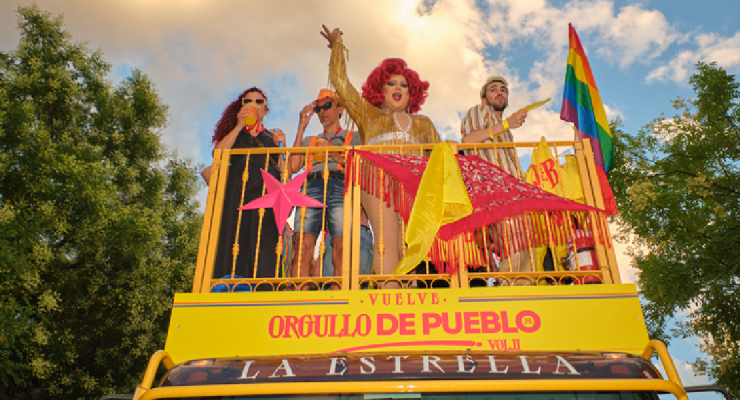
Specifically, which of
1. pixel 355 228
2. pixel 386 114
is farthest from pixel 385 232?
pixel 386 114

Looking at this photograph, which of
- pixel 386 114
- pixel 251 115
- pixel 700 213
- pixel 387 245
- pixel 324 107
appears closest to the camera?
pixel 387 245

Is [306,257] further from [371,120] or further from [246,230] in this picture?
[371,120]

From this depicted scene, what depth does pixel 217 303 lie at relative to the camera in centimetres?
311

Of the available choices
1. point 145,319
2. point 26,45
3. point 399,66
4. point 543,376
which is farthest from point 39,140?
point 543,376

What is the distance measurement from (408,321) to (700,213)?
9.37 metres

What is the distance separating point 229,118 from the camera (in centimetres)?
578

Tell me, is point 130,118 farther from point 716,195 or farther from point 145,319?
point 716,195

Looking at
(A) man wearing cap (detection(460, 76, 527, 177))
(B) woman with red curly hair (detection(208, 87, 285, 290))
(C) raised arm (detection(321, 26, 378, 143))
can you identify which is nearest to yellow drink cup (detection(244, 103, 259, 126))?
(B) woman with red curly hair (detection(208, 87, 285, 290))

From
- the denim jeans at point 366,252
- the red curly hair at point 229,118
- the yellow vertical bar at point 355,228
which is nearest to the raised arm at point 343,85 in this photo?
the denim jeans at point 366,252

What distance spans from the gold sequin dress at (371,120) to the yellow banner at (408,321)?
2.27 m

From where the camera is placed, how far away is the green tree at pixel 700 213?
9.12 m

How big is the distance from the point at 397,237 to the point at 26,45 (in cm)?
1269

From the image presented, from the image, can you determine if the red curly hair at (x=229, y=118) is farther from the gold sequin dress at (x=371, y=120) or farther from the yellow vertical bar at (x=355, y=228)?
the yellow vertical bar at (x=355, y=228)

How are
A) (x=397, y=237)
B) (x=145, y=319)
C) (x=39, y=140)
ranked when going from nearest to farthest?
(x=397, y=237) → (x=39, y=140) → (x=145, y=319)
